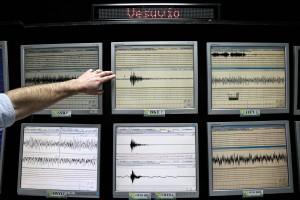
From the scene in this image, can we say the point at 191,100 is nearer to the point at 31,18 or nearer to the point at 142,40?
the point at 142,40

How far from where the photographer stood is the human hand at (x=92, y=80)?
1497 millimetres

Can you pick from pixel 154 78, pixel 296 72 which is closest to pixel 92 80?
pixel 154 78

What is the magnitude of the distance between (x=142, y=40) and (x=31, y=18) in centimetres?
83

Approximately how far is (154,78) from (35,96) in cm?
73

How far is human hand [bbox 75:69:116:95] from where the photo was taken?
150cm

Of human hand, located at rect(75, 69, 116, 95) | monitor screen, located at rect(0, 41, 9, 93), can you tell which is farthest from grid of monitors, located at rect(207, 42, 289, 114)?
monitor screen, located at rect(0, 41, 9, 93)

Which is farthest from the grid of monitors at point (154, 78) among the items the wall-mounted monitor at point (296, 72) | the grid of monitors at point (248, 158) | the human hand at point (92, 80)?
the wall-mounted monitor at point (296, 72)

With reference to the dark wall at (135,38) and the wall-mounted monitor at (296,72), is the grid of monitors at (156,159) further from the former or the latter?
the wall-mounted monitor at (296,72)

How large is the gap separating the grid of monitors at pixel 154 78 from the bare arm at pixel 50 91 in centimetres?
12

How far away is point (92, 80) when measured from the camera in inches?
59.9

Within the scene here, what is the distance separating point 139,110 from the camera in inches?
64.3

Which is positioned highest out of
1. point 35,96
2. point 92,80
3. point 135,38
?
point 135,38

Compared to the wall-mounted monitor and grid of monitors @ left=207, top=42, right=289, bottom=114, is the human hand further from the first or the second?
the wall-mounted monitor

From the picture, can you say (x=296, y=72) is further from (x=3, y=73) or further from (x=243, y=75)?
(x=3, y=73)
